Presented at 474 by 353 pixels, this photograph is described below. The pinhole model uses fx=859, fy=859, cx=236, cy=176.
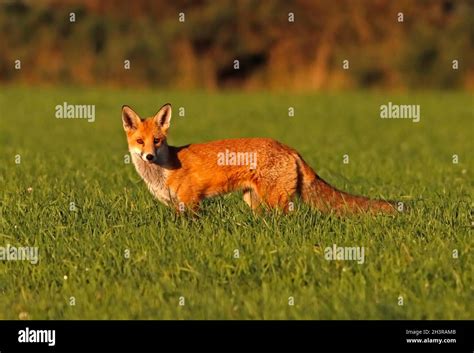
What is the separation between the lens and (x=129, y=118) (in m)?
9.72

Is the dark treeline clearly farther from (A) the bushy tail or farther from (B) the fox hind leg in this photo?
(A) the bushy tail

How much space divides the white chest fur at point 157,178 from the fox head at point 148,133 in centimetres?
Result: 12

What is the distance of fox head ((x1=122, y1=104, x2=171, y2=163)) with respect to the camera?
9516mm

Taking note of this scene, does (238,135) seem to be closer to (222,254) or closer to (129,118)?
(129,118)

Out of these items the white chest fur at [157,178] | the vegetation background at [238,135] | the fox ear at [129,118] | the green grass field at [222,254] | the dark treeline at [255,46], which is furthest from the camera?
the dark treeline at [255,46]

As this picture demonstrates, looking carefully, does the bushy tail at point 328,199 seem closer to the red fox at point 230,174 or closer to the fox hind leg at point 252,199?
the red fox at point 230,174

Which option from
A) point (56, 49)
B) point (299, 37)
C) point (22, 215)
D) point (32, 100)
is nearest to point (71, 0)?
point (56, 49)

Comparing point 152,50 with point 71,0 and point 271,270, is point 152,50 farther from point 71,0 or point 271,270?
point 271,270

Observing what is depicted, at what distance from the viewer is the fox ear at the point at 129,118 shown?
9656mm

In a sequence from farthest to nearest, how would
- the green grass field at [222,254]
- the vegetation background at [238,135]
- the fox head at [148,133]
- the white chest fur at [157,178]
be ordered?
the white chest fur at [157,178]
the fox head at [148,133]
the vegetation background at [238,135]
the green grass field at [222,254]

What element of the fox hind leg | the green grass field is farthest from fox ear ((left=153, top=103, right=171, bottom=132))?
the fox hind leg

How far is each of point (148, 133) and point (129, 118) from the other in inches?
12.5

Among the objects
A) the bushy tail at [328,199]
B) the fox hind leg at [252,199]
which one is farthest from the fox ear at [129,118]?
the bushy tail at [328,199]

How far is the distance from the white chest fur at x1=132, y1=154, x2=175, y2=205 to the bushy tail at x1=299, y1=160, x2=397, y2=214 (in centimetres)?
152
